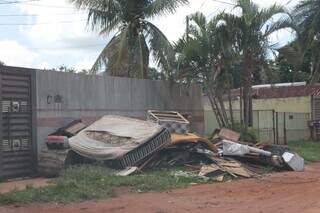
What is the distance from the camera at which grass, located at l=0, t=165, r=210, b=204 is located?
1188cm

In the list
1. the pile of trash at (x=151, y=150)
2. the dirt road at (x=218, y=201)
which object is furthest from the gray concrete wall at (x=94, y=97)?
the dirt road at (x=218, y=201)

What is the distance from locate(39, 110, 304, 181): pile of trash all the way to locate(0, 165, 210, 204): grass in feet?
1.78

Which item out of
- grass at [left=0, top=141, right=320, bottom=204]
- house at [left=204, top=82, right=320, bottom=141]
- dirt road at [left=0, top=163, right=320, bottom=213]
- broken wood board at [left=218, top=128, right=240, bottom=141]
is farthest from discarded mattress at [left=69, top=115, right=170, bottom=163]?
house at [left=204, top=82, right=320, bottom=141]

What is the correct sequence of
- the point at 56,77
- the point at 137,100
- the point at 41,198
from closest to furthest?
the point at 41,198, the point at 56,77, the point at 137,100

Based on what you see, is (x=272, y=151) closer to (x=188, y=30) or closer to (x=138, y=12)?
(x=188, y=30)

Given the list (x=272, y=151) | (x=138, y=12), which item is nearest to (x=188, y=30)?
(x=138, y=12)

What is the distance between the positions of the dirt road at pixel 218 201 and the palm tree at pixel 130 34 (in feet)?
27.5

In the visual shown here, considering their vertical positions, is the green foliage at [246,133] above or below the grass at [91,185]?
above

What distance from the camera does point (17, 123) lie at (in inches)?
623

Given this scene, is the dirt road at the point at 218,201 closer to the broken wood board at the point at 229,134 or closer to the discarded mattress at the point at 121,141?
the discarded mattress at the point at 121,141

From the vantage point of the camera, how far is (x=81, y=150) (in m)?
15.7

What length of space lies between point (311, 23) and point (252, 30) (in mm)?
10058

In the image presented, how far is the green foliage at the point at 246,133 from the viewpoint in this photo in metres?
22.1

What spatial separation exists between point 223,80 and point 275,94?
18318 millimetres
